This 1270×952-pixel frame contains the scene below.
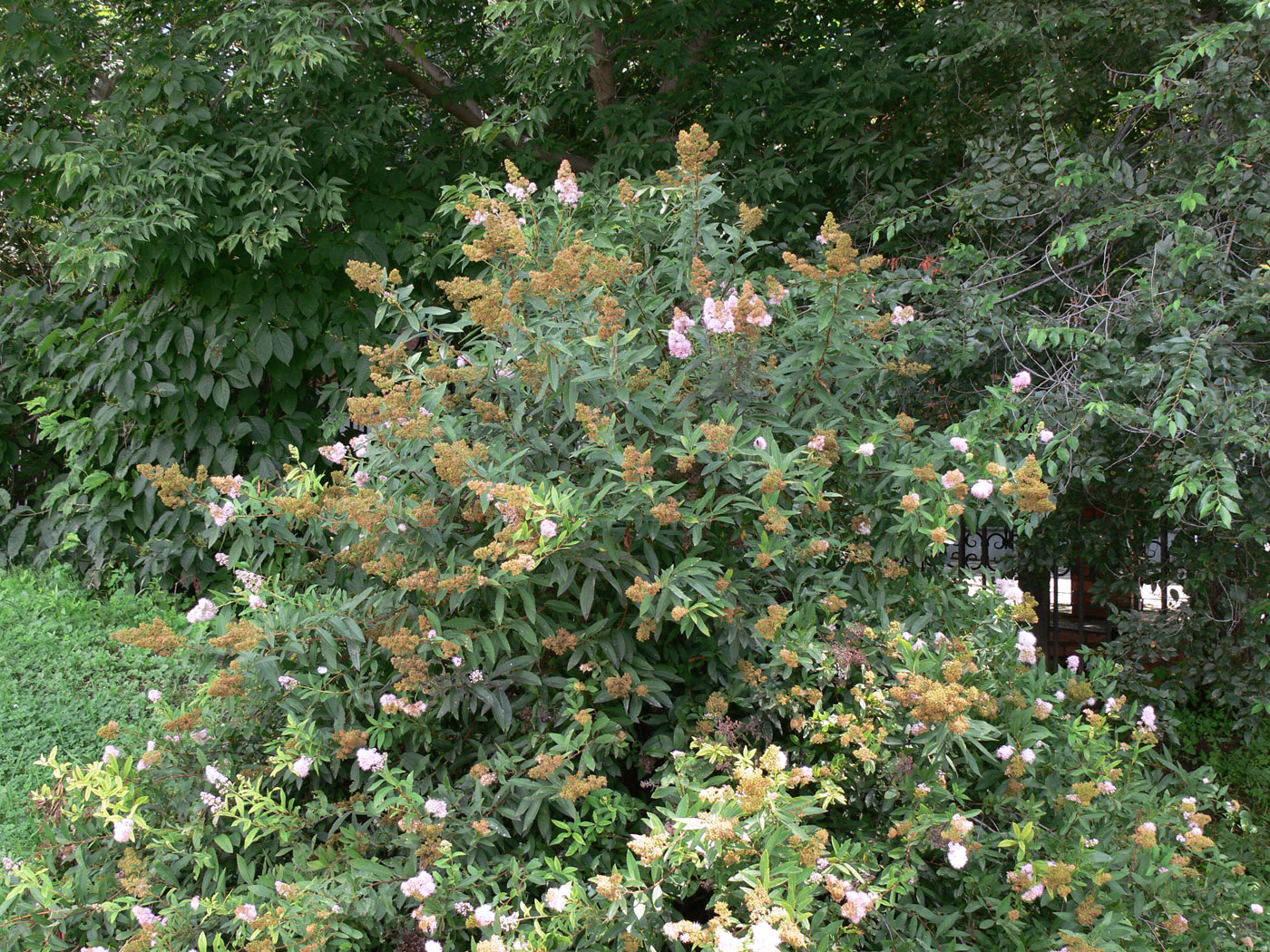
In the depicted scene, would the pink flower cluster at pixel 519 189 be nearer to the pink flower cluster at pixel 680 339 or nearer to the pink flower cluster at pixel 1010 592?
the pink flower cluster at pixel 680 339

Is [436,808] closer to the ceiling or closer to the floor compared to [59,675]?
closer to the floor

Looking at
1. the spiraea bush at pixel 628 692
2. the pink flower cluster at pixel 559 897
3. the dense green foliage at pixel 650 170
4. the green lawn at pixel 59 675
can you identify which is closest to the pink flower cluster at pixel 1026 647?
the spiraea bush at pixel 628 692

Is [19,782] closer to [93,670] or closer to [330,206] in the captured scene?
[93,670]

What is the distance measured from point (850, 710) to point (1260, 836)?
2.56 meters

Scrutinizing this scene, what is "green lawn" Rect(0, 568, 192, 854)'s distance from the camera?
11.7 ft

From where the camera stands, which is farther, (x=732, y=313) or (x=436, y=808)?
(x=732, y=313)

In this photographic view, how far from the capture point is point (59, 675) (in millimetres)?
4125

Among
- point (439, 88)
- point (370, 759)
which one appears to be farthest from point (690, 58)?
point (370, 759)

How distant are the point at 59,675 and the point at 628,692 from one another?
10.4ft

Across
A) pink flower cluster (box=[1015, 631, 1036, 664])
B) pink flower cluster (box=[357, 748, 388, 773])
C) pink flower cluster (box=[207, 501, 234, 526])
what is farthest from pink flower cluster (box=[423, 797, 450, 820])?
pink flower cluster (box=[1015, 631, 1036, 664])

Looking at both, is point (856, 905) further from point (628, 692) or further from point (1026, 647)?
point (1026, 647)

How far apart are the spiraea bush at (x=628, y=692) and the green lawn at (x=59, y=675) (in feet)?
3.48

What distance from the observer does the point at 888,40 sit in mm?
5262

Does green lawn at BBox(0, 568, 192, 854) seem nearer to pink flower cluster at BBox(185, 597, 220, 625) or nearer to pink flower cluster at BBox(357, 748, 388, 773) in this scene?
pink flower cluster at BBox(185, 597, 220, 625)
